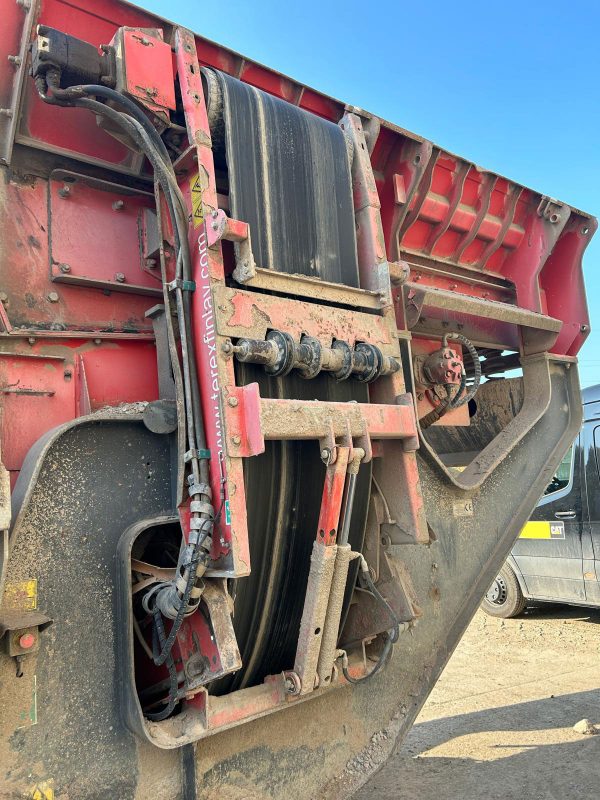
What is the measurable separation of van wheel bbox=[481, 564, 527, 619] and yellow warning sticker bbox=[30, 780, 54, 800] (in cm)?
572

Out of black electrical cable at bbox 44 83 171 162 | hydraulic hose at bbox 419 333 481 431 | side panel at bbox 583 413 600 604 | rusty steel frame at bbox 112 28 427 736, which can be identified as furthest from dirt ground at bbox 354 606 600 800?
black electrical cable at bbox 44 83 171 162

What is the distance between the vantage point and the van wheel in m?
6.77

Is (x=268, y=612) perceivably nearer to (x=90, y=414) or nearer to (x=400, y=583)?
(x=400, y=583)

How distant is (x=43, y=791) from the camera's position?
5.51 ft

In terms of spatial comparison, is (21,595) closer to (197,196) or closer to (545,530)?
(197,196)

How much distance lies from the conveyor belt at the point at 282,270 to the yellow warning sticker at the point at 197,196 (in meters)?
0.11

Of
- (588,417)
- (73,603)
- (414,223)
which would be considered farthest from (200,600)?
(588,417)

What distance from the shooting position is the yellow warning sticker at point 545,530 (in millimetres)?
6262

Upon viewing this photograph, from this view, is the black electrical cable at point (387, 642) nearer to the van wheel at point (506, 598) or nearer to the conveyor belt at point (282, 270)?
the conveyor belt at point (282, 270)

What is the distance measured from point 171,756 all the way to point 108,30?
2.43 metres

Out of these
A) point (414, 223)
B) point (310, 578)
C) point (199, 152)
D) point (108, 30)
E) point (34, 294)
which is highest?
point (108, 30)

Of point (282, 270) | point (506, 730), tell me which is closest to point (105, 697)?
point (282, 270)

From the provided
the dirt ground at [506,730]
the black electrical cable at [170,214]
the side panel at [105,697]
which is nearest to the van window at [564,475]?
the dirt ground at [506,730]

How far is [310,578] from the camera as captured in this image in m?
2.01
